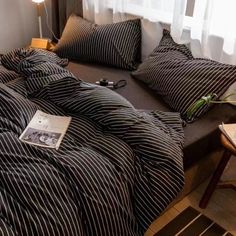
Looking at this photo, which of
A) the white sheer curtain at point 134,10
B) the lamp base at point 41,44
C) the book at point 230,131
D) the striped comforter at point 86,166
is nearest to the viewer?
the striped comforter at point 86,166

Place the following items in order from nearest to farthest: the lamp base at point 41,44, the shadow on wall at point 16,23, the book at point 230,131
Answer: the book at point 230,131, the lamp base at point 41,44, the shadow on wall at point 16,23

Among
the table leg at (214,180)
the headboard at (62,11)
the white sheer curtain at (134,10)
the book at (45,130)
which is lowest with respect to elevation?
the table leg at (214,180)

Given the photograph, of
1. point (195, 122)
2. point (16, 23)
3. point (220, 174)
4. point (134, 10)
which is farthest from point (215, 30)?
point (16, 23)

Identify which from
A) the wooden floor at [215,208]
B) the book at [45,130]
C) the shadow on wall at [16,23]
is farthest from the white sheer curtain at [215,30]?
the shadow on wall at [16,23]

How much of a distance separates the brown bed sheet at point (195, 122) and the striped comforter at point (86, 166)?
0.11 metres

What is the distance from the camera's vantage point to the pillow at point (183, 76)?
5.65 feet

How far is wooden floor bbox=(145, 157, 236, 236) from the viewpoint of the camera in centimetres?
163

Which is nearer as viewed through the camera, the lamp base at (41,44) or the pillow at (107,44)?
the pillow at (107,44)

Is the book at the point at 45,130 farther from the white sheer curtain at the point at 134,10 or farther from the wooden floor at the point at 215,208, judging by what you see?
the white sheer curtain at the point at 134,10

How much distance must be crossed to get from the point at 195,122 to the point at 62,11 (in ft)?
5.91

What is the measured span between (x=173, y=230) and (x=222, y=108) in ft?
2.47

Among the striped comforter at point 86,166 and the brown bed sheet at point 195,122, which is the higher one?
the striped comforter at point 86,166

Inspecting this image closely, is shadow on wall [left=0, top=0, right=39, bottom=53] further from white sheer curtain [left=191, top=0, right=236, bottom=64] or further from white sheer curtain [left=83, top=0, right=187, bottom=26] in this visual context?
white sheer curtain [left=191, top=0, right=236, bottom=64]

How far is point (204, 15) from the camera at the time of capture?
188 centimetres
